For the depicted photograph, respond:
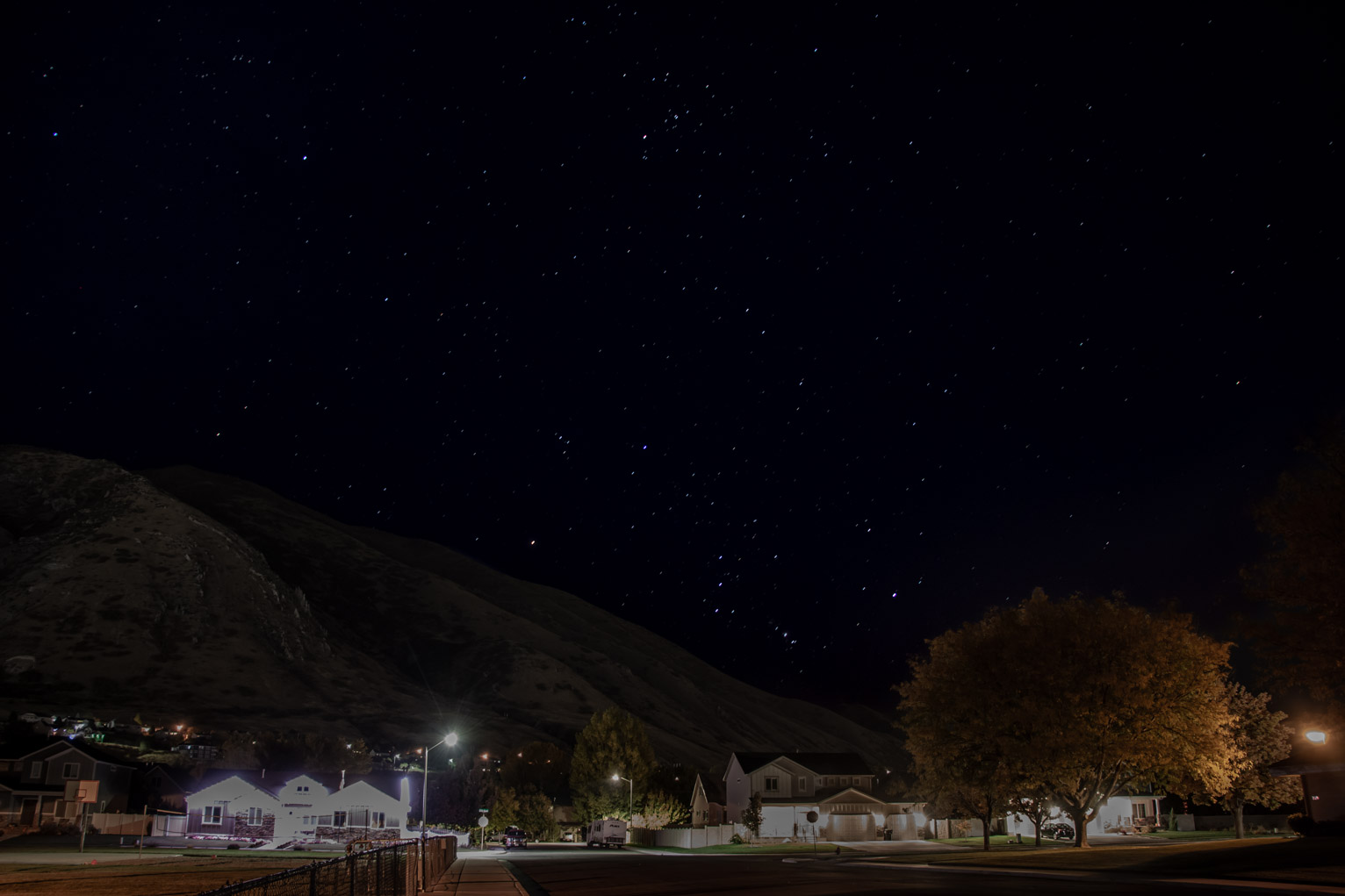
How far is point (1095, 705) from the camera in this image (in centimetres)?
4362

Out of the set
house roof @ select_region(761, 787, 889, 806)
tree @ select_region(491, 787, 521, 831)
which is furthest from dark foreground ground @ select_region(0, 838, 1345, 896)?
tree @ select_region(491, 787, 521, 831)

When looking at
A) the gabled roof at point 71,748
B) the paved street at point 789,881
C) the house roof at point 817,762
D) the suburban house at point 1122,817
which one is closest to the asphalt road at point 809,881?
the paved street at point 789,881

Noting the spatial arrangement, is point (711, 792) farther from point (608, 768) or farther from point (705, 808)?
point (608, 768)

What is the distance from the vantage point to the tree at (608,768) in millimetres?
99375

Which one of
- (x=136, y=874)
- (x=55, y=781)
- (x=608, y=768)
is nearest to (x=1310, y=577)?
(x=136, y=874)

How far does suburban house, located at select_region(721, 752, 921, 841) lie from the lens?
88.2 m

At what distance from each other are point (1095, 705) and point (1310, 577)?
1654 centimetres

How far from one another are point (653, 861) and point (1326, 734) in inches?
1307

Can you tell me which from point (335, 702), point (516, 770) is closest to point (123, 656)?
point (335, 702)

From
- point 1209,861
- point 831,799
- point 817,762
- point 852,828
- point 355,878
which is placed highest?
point 355,878

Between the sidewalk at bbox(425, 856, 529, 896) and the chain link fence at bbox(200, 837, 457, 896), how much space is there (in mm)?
763

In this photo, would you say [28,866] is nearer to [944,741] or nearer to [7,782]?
[944,741]

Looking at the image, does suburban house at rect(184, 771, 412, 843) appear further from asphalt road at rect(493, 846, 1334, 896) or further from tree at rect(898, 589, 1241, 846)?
tree at rect(898, 589, 1241, 846)

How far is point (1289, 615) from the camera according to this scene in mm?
29859
